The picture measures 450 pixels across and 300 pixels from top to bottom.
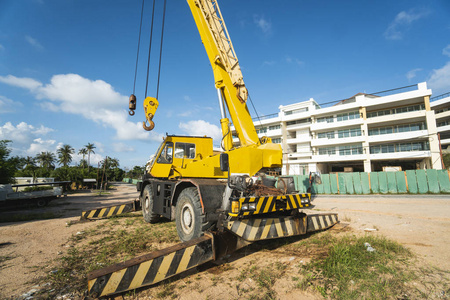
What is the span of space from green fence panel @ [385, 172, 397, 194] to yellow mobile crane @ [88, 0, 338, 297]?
1583 centimetres

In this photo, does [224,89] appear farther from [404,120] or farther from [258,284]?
[404,120]

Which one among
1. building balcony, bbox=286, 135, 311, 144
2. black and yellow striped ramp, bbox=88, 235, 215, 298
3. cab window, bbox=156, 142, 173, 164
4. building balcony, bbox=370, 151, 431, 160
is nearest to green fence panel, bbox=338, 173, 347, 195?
building balcony, bbox=370, 151, 431, 160

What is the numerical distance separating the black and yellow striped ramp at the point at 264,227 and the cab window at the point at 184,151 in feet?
12.0

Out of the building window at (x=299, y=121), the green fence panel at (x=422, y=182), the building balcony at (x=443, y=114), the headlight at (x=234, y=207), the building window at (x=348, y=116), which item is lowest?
the headlight at (x=234, y=207)

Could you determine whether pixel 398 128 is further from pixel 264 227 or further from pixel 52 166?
pixel 52 166

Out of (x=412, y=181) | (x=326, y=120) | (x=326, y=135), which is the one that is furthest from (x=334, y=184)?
(x=326, y=120)

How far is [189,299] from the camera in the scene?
103 inches

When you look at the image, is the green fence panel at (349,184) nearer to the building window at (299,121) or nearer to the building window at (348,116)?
the building window at (348,116)

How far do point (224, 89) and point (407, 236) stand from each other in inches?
232

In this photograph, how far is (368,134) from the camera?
30.7m

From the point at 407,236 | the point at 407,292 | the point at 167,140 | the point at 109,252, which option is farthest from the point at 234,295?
the point at 167,140

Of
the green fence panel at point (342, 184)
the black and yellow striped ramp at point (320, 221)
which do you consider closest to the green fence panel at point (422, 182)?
the green fence panel at point (342, 184)

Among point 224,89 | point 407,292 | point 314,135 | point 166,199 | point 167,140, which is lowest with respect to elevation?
point 407,292

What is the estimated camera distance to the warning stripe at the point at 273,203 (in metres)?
3.60
